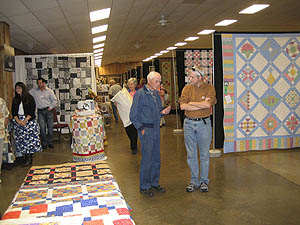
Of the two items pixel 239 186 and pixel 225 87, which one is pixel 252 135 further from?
pixel 239 186

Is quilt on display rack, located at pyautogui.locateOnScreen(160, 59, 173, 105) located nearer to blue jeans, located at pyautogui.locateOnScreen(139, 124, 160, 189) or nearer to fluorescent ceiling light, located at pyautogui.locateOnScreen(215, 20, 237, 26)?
fluorescent ceiling light, located at pyautogui.locateOnScreen(215, 20, 237, 26)

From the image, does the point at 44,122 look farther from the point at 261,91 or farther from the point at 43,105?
the point at 261,91

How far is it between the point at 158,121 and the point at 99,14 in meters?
4.28

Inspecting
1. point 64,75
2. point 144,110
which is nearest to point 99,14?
point 64,75

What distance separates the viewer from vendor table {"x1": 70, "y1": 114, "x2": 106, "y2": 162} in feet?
18.2

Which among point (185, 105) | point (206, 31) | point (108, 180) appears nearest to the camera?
point (108, 180)

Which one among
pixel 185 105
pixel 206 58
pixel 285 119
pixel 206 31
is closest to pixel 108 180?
pixel 185 105

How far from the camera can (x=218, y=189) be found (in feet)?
13.0

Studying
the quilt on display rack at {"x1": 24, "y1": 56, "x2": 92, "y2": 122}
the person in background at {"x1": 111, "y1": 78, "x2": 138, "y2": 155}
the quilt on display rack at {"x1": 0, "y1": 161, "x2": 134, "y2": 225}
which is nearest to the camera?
the quilt on display rack at {"x1": 0, "y1": 161, "x2": 134, "y2": 225}

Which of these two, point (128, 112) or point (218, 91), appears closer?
point (218, 91)

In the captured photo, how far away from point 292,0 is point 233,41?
262 cm

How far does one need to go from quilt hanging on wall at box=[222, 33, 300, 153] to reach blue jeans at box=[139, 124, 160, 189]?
7.07ft

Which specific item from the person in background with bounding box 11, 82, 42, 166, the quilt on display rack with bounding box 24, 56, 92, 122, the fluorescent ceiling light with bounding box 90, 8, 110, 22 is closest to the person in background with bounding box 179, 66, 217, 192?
the person in background with bounding box 11, 82, 42, 166

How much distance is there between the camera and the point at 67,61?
8.71m
